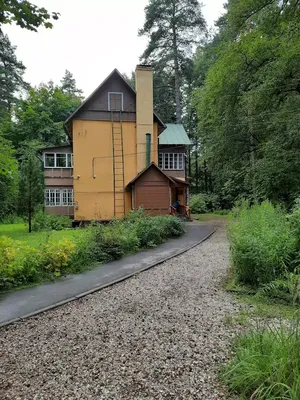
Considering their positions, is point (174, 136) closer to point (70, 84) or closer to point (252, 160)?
point (252, 160)

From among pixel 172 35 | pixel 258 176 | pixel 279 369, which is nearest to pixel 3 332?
pixel 279 369

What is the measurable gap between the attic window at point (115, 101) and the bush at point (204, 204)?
13238 millimetres

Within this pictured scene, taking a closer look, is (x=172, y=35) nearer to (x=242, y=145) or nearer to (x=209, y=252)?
(x=242, y=145)

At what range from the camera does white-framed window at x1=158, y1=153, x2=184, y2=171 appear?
22203mm

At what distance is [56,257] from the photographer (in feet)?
21.9

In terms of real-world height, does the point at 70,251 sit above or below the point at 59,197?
below

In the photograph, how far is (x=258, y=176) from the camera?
1299 centimetres

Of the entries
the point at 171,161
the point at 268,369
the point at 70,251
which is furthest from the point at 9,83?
the point at 268,369

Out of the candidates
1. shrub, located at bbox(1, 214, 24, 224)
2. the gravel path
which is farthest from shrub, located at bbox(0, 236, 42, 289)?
shrub, located at bbox(1, 214, 24, 224)

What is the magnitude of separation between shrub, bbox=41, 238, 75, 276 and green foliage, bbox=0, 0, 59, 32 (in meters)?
5.09

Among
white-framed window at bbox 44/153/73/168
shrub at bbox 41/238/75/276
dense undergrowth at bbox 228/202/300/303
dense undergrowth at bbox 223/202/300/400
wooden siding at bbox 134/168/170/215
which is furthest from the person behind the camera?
white-framed window at bbox 44/153/73/168

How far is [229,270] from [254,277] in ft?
4.72

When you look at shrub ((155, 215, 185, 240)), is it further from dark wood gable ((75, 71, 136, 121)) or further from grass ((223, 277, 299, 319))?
dark wood gable ((75, 71, 136, 121))

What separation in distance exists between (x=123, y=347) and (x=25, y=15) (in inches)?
145
